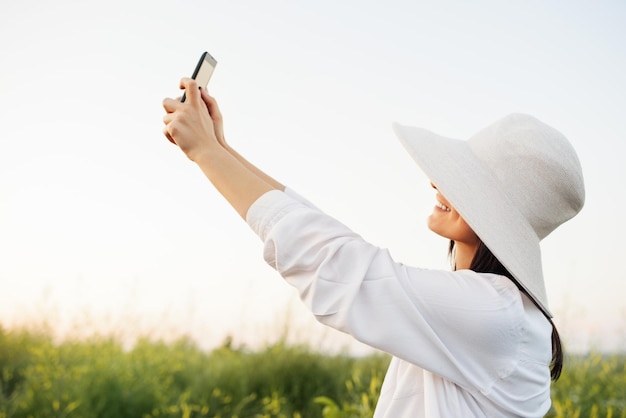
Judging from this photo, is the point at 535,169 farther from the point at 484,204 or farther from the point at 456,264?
the point at 456,264

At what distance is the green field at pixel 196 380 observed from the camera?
158 inches

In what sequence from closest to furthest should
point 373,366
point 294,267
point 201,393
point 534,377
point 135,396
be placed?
point 294,267 → point 534,377 → point 135,396 → point 201,393 → point 373,366

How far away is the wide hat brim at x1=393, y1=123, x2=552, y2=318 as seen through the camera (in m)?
1.39

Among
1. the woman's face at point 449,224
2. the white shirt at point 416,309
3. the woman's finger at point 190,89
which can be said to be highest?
the woman's finger at point 190,89

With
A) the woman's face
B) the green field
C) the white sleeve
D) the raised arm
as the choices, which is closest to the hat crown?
the woman's face

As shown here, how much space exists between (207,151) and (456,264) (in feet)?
2.10

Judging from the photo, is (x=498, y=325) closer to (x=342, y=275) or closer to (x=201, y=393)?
(x=342, y=275)

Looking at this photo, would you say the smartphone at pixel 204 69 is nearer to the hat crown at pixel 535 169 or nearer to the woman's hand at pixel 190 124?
the woman's hand at pixel 190 124

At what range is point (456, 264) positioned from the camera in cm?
160

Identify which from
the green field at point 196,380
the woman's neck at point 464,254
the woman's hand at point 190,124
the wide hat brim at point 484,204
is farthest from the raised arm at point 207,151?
the green field at point 196,380

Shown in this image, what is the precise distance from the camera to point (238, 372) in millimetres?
4512

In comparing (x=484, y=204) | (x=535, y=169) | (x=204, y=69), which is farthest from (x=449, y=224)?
(x=204, y=69)

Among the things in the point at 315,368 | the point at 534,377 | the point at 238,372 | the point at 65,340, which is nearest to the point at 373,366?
the point at 315,368

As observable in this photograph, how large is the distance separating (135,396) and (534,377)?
314cm
